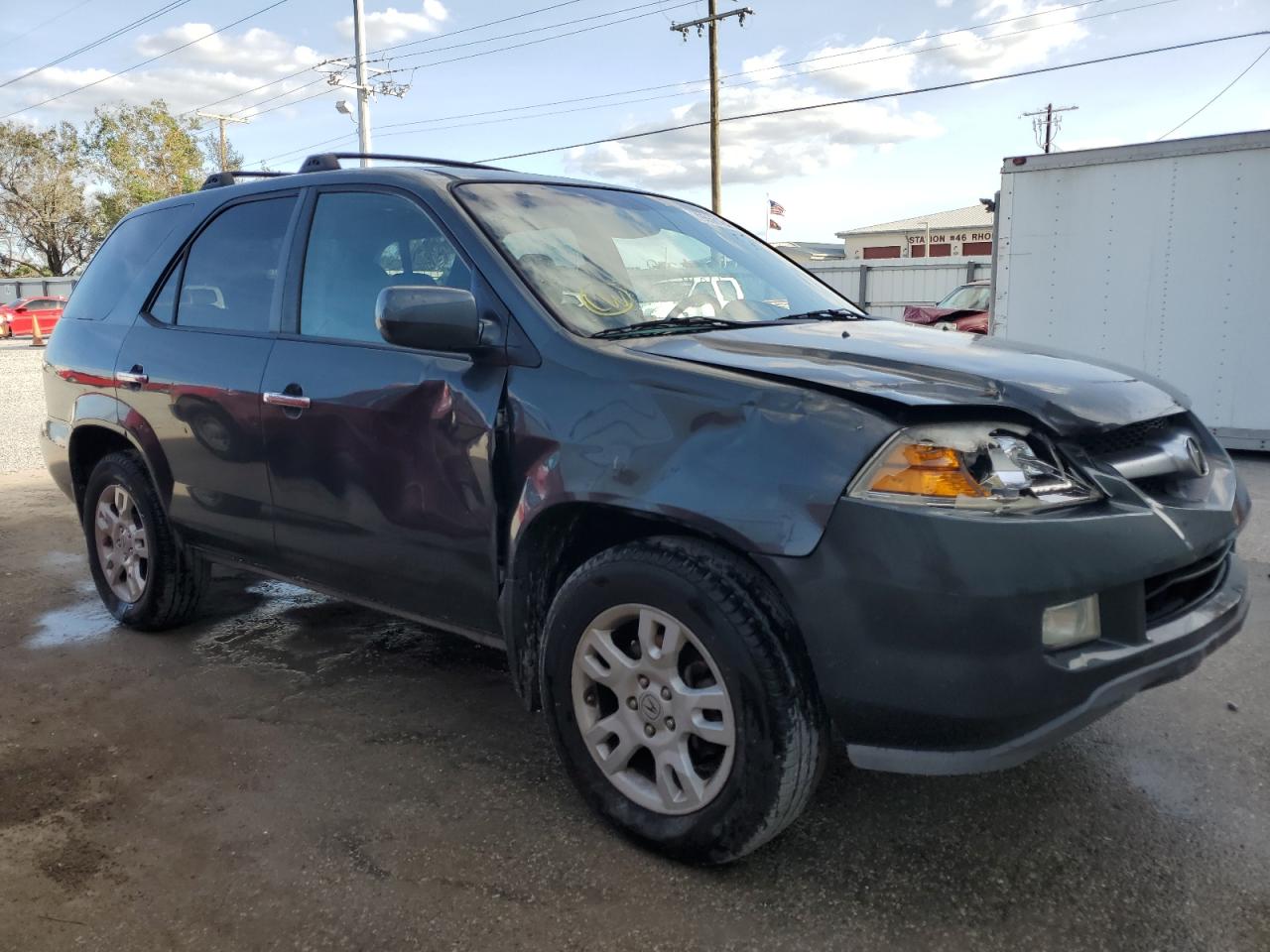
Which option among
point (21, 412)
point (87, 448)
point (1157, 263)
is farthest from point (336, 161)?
point (21, 412)

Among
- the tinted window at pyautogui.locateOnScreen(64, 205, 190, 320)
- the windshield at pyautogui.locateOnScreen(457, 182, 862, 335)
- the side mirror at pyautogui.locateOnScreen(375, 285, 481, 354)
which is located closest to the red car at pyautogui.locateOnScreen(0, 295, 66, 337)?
the tinted window at pyautogui.locateOnScreen(64, 205, 190, 320)

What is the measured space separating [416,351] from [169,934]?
1.64 metres

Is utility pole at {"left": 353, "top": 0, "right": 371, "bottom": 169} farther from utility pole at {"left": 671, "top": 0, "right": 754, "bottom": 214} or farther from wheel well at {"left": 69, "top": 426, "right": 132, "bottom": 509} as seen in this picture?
wheel well at {"left": 69, "top": 426, "right": 132, "bottom": 509}

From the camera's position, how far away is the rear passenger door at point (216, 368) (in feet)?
11.7

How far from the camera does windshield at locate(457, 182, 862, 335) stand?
9.57 feet

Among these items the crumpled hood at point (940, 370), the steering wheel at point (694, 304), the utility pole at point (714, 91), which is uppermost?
the utility pole at point (714, 91)

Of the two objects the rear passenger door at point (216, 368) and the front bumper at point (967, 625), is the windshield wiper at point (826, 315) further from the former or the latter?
the rear passenger door at point (216, 368)

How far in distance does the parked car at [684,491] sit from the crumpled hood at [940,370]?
0.01 meters

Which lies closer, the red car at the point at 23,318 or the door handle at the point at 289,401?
the door handle at the point at 289,401

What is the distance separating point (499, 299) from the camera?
2.83 metres

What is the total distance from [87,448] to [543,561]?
2914 mm

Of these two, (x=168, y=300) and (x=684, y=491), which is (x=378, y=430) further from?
(x=168, y=300)

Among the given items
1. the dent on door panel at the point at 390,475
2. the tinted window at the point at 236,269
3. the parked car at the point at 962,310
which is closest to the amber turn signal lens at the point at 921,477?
the dent on door panel at the point at 390,475

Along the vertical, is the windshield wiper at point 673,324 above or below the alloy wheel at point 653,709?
above
